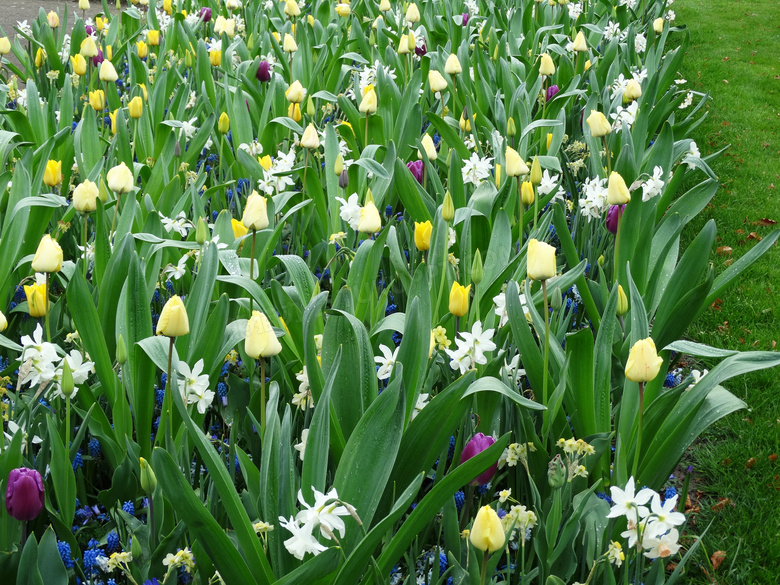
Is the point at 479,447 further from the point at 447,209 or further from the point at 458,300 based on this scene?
the point at 447,209

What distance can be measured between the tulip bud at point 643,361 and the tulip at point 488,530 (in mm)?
367

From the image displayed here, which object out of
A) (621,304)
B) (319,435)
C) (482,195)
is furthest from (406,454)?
(482,195)

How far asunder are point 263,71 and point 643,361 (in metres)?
2.66

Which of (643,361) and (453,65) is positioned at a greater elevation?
(453,65)

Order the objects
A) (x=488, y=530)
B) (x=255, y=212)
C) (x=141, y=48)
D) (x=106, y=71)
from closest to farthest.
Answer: (x=488, y=530)
(x=255, y=212)
(x=106, y=71)
(x=141, y=48)

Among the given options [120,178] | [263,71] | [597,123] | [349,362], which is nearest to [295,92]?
[263,71]

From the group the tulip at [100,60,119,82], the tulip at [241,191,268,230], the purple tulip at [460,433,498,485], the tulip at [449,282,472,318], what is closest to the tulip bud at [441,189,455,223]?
the tulip at [449,282,472,318]

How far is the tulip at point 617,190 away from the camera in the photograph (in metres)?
1.73

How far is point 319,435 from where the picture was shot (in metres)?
1.16

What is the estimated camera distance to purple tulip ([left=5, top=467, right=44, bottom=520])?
3.76ft

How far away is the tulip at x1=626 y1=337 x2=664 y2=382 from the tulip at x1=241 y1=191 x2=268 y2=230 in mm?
820

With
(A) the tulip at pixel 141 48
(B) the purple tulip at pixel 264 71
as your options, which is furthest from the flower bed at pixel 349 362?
(A) the tulip at pixel 141 48

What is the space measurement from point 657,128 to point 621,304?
188 cm

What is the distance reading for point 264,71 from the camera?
342 centimetres
